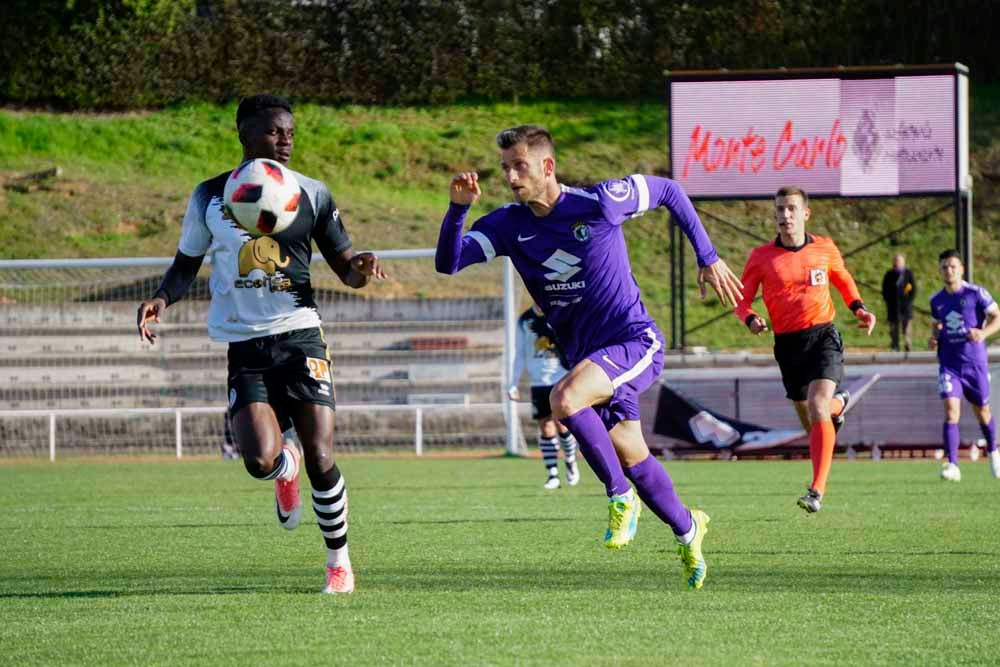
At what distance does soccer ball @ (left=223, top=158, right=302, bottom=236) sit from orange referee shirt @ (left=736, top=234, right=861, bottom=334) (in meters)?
5.06

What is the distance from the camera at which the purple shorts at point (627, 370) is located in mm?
6918

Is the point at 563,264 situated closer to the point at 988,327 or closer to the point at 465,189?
the point at 465,189

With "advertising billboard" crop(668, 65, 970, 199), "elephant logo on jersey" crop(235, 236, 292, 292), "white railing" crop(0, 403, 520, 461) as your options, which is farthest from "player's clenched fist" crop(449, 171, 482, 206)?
"advertising billboard" crop(668, 65, 970, 199)

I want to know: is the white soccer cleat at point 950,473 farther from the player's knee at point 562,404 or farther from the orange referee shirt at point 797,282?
the player's knee at point 562,404

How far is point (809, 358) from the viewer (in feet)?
36.0

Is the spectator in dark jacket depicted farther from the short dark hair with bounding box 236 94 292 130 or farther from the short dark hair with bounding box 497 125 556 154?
the short dark hair with bounding box 236 94 292 130

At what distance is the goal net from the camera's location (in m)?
22.5

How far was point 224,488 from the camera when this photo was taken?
48.3ft

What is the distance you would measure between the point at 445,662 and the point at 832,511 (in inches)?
262

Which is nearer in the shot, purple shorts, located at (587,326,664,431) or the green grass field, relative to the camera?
the green grass field

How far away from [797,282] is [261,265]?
215 inches

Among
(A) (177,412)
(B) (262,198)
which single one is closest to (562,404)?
(B) (262,198)

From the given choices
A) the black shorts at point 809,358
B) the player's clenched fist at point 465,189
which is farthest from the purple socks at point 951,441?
the player's clenched fist at point 465,189

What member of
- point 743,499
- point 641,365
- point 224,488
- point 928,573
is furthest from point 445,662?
point 224,488
